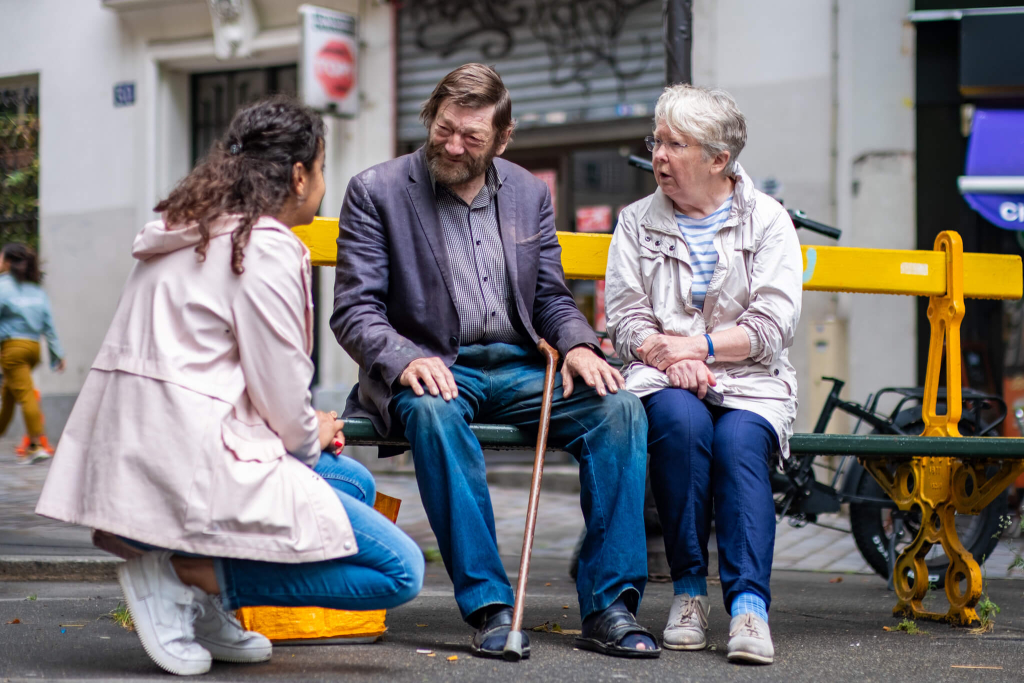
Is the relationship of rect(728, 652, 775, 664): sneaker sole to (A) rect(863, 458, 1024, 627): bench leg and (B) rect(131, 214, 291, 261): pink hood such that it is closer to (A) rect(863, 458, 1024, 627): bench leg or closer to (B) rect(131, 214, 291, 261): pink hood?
(A) rect(863, 458, 1024, 627): bench leg

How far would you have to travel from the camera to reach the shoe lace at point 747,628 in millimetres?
3074

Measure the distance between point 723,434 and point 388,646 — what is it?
3.69ft

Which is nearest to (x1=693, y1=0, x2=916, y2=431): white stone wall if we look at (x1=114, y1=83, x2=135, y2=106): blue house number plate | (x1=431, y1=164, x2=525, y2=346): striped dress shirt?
(x1=431, y1=164, x2=525, y2=346): striped dress shirt

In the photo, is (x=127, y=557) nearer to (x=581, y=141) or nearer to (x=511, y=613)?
(x=511, y=613)

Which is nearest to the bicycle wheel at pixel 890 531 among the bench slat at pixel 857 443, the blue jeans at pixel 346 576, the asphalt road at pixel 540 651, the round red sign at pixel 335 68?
the asphalt road at pixel 540 651

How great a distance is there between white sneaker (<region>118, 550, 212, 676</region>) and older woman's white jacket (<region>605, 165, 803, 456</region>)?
4.78 feet

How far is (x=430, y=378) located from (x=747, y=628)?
1088 mm

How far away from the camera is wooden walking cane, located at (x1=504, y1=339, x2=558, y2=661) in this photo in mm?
2973

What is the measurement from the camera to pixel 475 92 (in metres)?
3.52

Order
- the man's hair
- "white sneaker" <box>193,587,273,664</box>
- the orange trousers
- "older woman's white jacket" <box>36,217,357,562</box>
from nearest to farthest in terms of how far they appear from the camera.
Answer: "older woman's white jacket" <box>36,217,357,562</box> → "white sneaker" <box>193,587,273,664</box> → the man's hair → the orange trousers

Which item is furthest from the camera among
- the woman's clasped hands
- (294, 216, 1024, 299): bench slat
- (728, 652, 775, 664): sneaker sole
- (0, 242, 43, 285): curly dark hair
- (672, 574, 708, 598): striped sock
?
(0, 242, 43, 285): curly dark hair

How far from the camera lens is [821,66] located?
891 centimetres

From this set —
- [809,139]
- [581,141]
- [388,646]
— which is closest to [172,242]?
[388,646]

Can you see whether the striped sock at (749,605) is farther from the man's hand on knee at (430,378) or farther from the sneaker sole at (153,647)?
the sneaker sole at (153,647)
